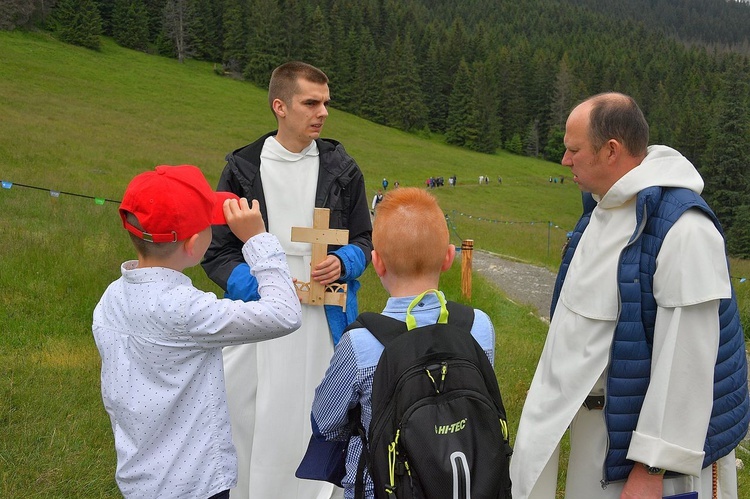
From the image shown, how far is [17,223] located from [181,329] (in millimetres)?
8776

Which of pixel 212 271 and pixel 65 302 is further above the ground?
pixel 212 271

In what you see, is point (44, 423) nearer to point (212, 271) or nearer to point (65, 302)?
point (212, 271)

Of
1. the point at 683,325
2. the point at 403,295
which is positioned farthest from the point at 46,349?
the point at 683,325

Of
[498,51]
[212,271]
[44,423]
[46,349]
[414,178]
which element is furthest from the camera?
[498,51]

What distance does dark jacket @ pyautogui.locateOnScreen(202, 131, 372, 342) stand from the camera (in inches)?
128

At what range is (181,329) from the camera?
2.16 m

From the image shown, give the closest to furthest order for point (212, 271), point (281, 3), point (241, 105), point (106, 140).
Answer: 1. point (212, 271)
2. point (106, 140)
3. point (241, 105)
4. point (281, 3)

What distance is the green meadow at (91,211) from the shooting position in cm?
414

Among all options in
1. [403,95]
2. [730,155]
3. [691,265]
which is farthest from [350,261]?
[403,95]

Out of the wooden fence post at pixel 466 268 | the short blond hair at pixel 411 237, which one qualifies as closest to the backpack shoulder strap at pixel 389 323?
the short blond hair at pixel 411 237

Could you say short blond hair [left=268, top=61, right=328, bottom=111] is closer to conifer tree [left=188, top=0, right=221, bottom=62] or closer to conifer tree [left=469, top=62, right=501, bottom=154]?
conifer tree [left=469, top=62, right=501, bottom=154]

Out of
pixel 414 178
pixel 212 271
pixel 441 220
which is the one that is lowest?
pixel 414 178

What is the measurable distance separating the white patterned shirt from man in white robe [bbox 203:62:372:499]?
2.91 feet

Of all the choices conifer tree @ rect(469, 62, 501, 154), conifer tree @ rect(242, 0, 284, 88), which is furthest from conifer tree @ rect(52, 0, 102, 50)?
conifer tree @ rect(469, 62, 501, 154)
